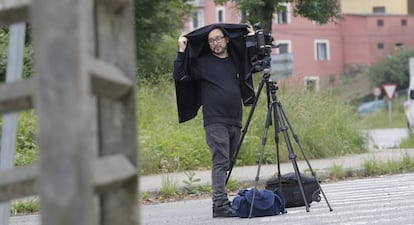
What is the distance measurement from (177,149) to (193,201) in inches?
147

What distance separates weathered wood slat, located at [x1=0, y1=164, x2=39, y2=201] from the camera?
97.0 inches

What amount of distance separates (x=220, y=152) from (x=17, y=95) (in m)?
6.10

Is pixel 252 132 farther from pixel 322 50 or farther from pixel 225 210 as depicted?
pixel 322 50

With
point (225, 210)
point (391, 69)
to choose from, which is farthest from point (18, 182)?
point (391, 69)

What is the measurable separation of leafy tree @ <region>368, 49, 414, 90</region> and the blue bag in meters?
64.2

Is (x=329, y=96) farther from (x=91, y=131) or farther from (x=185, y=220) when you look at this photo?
(x=91, y=131)

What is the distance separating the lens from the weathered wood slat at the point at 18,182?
246 centimetres

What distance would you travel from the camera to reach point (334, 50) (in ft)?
250

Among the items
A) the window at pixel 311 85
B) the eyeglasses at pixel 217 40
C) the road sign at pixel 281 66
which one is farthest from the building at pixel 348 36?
the eyeglasses at pixel 217 40

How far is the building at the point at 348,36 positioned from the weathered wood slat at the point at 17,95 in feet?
213

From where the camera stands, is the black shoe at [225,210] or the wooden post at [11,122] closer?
the wooden post at [11,122]

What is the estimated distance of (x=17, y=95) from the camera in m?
2.48

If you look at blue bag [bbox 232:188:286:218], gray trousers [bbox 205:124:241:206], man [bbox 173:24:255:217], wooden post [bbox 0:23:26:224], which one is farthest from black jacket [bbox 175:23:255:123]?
wooden post [bbox 0:23:26:224]

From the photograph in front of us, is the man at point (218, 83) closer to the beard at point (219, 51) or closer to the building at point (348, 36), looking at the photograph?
the beard at point (219, 51)
